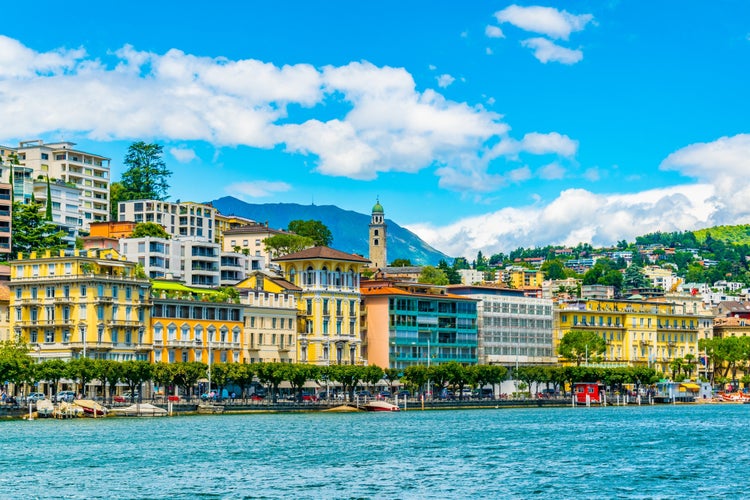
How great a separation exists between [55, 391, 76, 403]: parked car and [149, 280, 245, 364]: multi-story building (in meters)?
11.1

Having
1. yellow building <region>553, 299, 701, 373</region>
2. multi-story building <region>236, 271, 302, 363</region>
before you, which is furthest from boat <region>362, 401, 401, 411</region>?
yellow building <region>553, 299, 701, 373</region>

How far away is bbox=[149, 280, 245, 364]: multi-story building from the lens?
129 m

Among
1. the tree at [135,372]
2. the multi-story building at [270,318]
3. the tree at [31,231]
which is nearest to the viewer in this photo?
the tree at [135,372]

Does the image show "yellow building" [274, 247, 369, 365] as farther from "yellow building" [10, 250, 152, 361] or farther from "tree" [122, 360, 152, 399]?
"tree" [122, 360, 152, 399]

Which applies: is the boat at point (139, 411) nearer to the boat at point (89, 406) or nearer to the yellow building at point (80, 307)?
the boat at point (89, 406)

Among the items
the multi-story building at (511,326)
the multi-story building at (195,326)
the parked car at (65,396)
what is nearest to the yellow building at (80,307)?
the multi-story building at (195,326)

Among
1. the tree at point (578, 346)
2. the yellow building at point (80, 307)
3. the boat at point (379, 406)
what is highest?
the yellow building at point (80, 307)

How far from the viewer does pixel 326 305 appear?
150375mm

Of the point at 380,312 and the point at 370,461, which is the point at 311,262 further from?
the point at 370,461

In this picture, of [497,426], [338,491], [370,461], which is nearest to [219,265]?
[497,426]

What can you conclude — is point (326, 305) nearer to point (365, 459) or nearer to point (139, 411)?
point (139, 411)

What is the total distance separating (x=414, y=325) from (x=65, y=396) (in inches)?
2119

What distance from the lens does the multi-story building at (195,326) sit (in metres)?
129

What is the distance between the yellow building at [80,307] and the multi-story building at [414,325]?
119 feet
